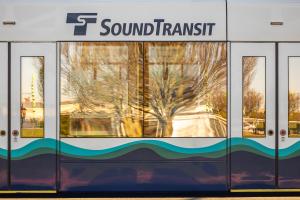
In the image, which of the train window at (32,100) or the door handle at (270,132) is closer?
the train window at (32,100)

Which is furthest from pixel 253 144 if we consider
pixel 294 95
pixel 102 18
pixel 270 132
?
pixel 102 18

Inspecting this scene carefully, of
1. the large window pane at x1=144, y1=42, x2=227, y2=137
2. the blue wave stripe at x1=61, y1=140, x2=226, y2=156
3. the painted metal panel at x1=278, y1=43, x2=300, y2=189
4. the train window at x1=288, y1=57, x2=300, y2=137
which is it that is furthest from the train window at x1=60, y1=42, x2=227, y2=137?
the train window at x1=288, y1=57, x2=300, y2=137

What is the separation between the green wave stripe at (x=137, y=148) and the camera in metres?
8.16

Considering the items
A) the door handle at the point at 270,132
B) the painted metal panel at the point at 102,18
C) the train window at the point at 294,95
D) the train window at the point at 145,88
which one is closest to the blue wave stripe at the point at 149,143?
the train window at the point at 145,88

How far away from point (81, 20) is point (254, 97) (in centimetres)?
265

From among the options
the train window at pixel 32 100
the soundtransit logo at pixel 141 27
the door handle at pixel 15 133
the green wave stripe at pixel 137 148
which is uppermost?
the soundtransit logo at pixel 141 27

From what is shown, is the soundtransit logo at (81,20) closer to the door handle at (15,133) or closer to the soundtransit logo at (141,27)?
the soundtransit logo at (141,27)

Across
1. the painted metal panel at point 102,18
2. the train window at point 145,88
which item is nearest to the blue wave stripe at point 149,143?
the train window at point 145,88

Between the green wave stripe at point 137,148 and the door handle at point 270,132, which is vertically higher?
the door handle at point 270,132

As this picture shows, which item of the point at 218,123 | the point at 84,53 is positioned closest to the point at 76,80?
the point at 84,53

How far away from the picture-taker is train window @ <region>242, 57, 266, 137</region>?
8250 millimetres

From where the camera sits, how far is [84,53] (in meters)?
8.22

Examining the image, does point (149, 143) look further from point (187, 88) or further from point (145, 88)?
point (187, 88)

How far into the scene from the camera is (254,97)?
8.27 meters
